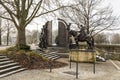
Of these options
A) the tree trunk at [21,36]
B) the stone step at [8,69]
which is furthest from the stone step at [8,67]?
the tree trunk at [21,36]

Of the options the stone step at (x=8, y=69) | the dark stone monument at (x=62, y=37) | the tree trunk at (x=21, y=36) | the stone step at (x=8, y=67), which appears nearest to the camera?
the stone step at (x=8, y=69)

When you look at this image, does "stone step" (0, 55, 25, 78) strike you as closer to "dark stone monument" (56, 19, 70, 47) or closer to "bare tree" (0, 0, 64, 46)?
"bare tree" (0, 0, 64, 46)

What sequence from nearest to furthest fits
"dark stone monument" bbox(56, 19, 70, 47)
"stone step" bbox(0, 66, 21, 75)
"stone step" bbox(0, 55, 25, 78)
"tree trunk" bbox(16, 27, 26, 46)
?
"stone step" bbox(0, 66, 21, 75) → "stone step" bbox(0, 55, 25, 78) → "tree trunk" bbox(16, 27, 26, 46) → "dark stone monument" bbox(56, 19, 70, 47)

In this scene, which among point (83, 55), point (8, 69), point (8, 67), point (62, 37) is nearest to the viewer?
point (8, 69)

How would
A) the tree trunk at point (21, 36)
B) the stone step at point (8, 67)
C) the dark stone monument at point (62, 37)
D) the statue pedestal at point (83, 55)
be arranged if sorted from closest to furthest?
1. the stone step at point (8, 67)
2. the tree trunk at point (21, 36)
3. the statue pedestal at point (83, 55)
4. the dark stone monument at point (62, 37)

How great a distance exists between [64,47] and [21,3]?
→ 9.96m

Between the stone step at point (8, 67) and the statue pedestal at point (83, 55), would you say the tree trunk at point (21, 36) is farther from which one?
the statue pedestal at point (83, 55)

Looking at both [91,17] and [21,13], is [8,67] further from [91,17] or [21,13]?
[91,17]

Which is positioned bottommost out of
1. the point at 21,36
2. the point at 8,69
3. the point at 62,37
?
the point at 8,69

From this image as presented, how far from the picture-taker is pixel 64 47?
2297 cm

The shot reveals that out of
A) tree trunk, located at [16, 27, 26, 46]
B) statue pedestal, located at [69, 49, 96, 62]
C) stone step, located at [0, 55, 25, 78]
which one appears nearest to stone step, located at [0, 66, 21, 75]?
stone step, located at [0, 55, 25, 78]

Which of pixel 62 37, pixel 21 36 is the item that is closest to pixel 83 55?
pixel 21 36

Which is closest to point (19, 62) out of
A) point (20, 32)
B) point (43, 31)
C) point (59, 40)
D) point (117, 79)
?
point (20, 32)

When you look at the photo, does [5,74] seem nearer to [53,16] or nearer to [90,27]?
[53,16]
